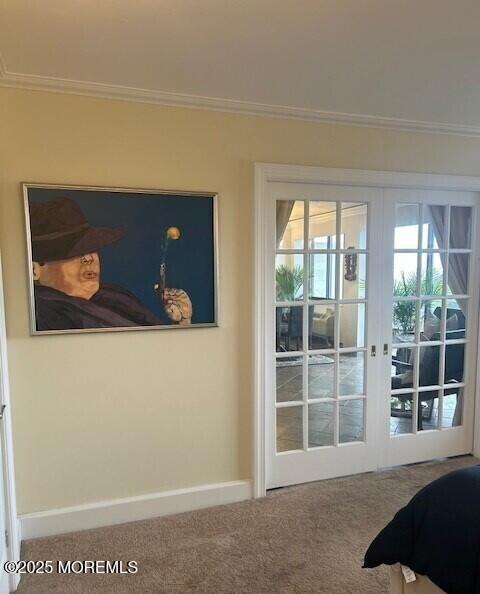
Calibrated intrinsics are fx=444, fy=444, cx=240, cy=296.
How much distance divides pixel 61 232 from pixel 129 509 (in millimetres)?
1633

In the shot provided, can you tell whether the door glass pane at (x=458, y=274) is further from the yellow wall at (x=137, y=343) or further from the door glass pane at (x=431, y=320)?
the yellow wall at (x=137, y=343)

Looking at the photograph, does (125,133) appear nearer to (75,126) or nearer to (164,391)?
(75,126)

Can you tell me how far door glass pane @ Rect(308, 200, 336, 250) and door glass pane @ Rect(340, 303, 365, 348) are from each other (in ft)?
1.45

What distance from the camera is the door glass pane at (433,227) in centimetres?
317

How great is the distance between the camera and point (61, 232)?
2.36 metres

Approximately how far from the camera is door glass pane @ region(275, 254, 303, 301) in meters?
2.88

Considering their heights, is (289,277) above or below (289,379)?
above

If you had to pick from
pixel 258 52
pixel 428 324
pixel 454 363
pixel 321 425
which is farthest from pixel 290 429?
pixel 258 52

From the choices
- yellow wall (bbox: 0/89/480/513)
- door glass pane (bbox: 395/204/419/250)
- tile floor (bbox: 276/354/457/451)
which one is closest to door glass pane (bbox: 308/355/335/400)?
tile floor (bbox: 276/354/457/451)

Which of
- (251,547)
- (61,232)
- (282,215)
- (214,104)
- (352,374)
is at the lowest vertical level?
(251,547)

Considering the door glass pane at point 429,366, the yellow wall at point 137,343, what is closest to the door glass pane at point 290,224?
the yellow wall at point 137,343

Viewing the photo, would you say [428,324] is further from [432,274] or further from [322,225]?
[322,225]

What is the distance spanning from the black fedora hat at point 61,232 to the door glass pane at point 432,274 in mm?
2219

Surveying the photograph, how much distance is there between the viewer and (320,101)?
259cm
